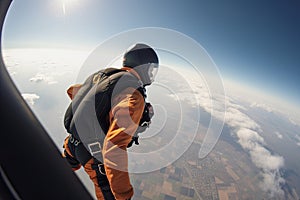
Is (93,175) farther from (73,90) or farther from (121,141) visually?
(73,90)

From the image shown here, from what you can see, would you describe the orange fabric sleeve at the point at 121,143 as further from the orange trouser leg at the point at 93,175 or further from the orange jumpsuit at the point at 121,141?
the orange trouser leg at the point at 93,175

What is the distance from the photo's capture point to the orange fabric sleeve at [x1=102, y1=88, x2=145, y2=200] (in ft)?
3.30

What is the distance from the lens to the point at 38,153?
1.45 feet

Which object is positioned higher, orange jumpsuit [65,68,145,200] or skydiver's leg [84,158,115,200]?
orange jumpsuit [65,68,145,200]

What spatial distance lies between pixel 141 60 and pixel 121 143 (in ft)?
2.56

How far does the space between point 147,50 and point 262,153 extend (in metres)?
86.1

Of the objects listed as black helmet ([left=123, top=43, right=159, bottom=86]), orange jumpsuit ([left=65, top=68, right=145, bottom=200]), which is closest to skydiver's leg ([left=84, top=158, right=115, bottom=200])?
orange jumpsuit ([left=65, top=68, right=145, bottom=200])

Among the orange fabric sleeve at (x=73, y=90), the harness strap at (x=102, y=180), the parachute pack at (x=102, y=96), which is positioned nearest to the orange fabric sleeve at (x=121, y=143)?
the parachute pack at (x=102, y=96)

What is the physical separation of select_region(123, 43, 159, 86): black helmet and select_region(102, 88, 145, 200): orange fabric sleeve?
0.46m

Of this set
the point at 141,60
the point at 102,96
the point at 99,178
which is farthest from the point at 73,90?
Answer: the point at 99,178

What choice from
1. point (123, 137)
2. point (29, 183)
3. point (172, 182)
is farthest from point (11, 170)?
point (172, 182)

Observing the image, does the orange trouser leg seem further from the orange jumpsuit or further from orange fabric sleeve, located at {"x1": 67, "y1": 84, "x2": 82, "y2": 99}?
orange fabric sleeve, located at {"x1": 67, "y1": 84, "x2": 82, "y2": 99}

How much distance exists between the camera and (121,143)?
105 centimetres

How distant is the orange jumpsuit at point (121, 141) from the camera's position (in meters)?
1.01
